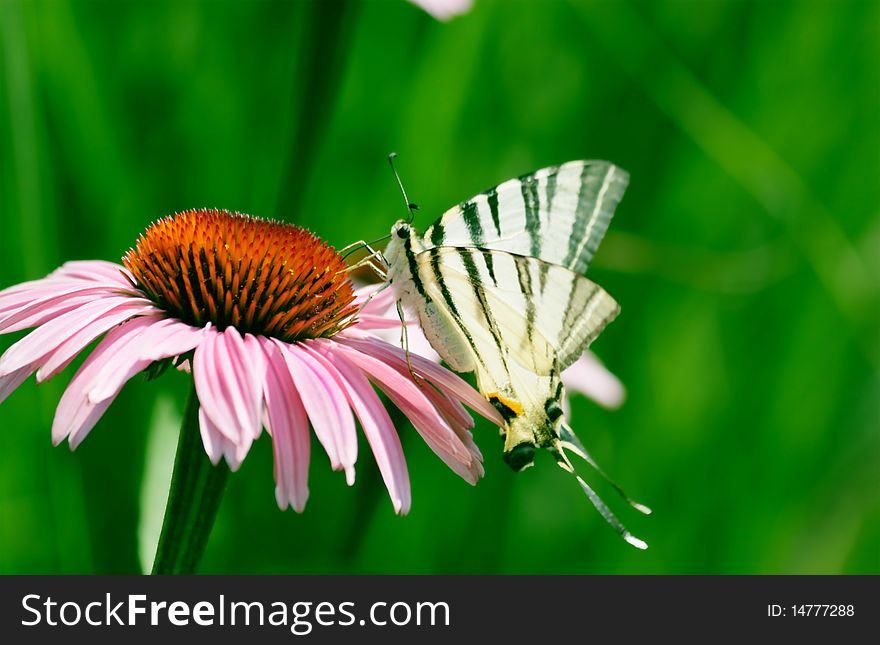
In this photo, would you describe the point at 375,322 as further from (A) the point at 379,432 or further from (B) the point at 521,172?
(B) the point at 521,172

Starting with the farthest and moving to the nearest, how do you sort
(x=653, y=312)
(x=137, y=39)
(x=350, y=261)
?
(x=653, y=312), (x=137, y=39), (x=350, y=261)

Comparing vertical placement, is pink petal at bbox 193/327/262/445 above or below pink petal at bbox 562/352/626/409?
above

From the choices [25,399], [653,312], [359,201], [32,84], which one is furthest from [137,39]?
[653,312]

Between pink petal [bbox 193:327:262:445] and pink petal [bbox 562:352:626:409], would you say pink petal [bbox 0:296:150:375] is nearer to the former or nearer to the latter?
pink petal [bbox 193:327:262:445]

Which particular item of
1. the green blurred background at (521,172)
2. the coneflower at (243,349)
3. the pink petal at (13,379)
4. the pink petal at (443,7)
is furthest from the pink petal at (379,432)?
the pink petal at (443,7)

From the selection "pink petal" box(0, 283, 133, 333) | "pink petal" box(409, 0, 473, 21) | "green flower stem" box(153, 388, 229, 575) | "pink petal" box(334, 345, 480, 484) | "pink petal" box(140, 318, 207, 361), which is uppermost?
"pink petal" box(409, 0, 473, 21)

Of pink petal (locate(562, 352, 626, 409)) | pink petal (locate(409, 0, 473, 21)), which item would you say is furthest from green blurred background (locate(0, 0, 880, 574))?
pink petal (locate(562, 352, 626, 409))

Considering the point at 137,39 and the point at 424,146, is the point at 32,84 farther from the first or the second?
the point at 424,146

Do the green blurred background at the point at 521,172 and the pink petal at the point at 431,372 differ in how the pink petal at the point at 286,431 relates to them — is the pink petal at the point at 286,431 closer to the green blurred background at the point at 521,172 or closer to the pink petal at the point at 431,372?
the pink petal at the point at 431,372
